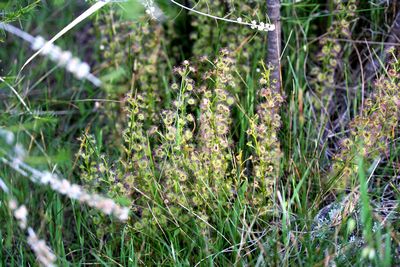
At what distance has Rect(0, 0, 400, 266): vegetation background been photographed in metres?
1.99

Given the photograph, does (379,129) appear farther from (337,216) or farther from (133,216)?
(133,216)

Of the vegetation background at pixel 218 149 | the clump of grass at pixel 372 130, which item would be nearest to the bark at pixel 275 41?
the vegetation background at pixel 218 149

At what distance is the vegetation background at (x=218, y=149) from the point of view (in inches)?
78.3

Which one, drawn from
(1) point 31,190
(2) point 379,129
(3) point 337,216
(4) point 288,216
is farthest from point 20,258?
(2) point 379,129

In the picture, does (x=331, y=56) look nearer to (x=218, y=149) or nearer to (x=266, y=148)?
(x=266, y=148)

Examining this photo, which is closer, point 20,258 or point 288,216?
point 288,216

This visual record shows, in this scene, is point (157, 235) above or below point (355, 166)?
below

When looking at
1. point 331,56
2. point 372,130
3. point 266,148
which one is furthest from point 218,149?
point 331,56

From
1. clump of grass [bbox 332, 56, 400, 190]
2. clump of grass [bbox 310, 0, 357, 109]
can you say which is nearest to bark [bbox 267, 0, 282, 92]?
clump of grass [bbox 310, 0, 357, 109]

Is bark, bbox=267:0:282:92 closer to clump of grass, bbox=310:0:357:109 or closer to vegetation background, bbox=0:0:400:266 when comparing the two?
vegetation background, bbox=0:0:400:266

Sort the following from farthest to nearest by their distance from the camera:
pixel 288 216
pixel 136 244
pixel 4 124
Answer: pixel 4 124
pixel 136 244
pixel 288 216

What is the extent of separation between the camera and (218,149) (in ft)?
6.55

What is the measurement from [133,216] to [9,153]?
49 centimetres

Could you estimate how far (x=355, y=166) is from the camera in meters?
2.06
